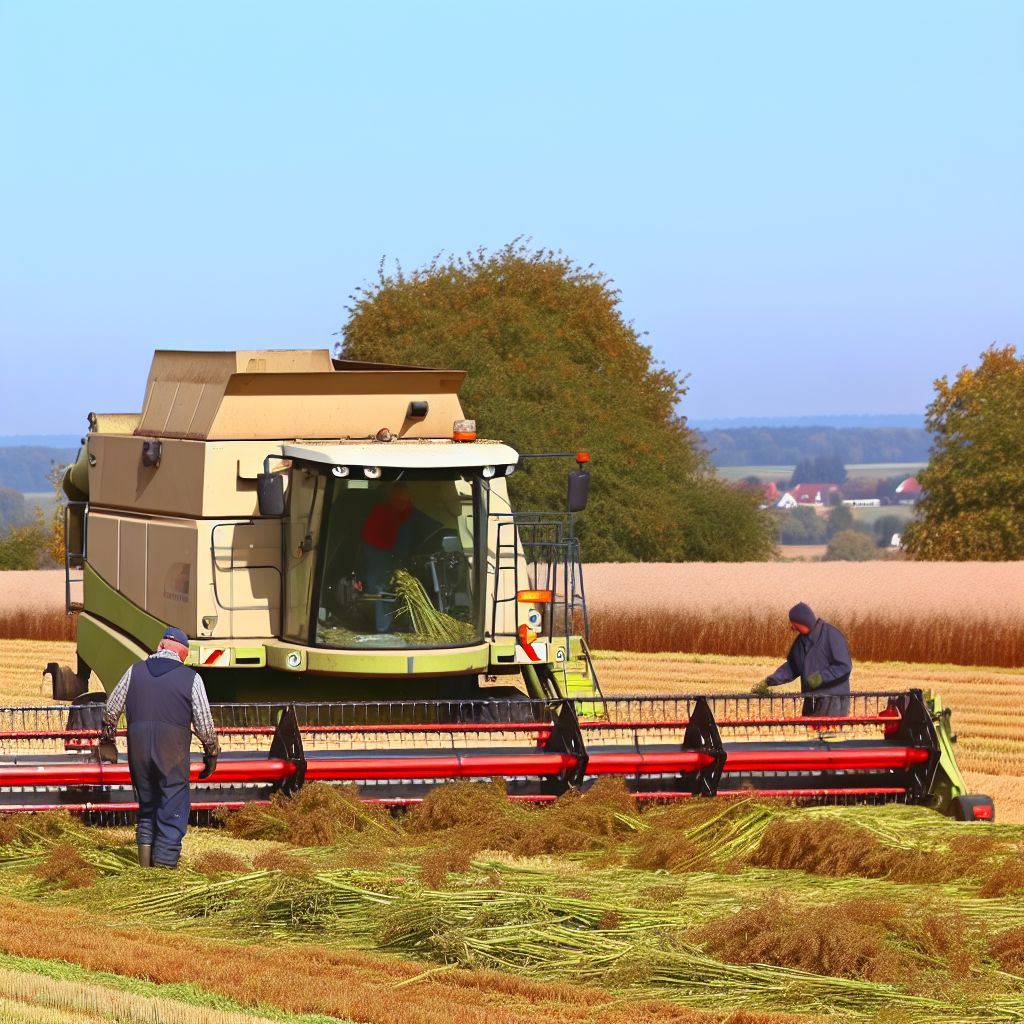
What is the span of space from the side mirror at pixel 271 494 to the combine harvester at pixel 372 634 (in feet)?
0.05

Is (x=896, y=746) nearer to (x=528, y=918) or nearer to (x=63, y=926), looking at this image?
(x=528, y=918)

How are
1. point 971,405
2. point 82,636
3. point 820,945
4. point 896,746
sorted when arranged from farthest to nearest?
point 971,405, point 82,636, point 896,746, point 820,945

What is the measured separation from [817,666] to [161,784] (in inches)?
192

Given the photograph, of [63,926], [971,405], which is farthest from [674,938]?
[971,405]

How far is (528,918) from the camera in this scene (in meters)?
7.38

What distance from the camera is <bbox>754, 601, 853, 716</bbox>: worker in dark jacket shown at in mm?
11852

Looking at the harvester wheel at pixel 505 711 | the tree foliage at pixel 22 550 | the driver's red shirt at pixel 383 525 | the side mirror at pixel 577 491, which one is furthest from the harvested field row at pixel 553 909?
the tree foliage at pixel 22 550

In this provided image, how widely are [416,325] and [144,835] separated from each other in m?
37.8

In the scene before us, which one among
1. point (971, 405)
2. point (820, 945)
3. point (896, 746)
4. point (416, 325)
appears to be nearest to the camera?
point (820, 945)

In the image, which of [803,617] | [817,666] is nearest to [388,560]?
[803,617]

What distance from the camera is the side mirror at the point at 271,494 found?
11.6 m

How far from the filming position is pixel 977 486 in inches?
1516

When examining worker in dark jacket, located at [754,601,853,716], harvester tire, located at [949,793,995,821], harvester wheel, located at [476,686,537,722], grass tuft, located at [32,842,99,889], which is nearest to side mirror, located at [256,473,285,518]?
harvester wheel, located at [476,686,537,722]

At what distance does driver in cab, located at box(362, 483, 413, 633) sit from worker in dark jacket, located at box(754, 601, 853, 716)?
2.57m
